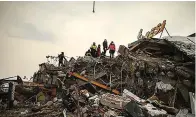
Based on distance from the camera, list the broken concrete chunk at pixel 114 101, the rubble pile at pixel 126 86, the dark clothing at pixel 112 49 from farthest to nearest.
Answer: the dark clothing at pixel 112 49 < the broken concrete chunk at pixel 114 101 < the rubble pile at pixel 126 86

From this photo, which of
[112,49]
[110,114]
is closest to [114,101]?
[110,114]

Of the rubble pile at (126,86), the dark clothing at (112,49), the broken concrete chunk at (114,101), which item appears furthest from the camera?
the dark clothing at (112,49)

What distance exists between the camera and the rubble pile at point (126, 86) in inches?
326

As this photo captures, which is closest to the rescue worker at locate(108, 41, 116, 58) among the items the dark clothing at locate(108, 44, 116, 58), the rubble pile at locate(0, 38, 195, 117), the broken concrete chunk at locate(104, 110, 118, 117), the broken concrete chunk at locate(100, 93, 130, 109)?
the dark clothing at locate(108, 44, 116, 58)

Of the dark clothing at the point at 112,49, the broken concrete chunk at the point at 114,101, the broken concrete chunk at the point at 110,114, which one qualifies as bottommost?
the broken concrete chunk at the point at 110,114

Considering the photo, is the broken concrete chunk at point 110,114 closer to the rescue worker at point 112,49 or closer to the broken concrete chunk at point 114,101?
the broken concrete chunk at point 114,101

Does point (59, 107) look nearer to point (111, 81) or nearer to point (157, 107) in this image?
point (111, 81)

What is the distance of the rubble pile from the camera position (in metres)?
8.27

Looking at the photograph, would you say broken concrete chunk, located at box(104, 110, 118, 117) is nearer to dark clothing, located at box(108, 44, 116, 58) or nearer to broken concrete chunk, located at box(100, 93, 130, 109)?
broken concrete chunk, located at box(100, 93, 130, 109)

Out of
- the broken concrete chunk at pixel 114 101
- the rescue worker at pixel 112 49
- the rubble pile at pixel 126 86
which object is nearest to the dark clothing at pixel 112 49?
the rescue worker at pixel 112 49

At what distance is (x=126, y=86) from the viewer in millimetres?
11867

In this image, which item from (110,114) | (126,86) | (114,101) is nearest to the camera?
(110,114)

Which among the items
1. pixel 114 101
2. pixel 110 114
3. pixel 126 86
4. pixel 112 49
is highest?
pixel 112 49

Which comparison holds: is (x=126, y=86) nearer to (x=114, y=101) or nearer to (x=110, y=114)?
(x=114, y=101)
